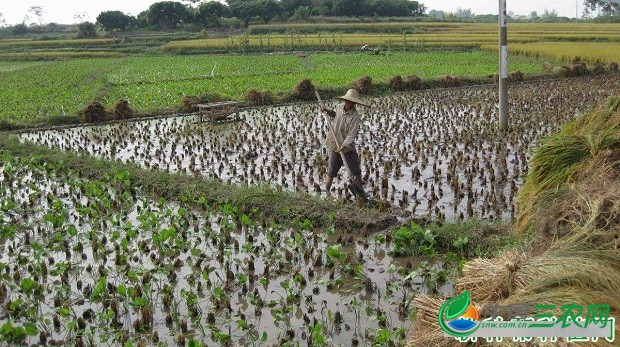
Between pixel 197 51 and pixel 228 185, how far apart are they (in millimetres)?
36982

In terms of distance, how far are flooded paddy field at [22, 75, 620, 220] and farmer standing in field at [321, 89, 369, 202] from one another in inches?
13.1

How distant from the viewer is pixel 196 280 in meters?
5.76

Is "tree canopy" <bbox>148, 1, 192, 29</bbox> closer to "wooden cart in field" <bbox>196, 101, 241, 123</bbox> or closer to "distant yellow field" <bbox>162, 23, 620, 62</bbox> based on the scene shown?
"distant yellow field" <bbox>162, 23, 620, 62</bbox>

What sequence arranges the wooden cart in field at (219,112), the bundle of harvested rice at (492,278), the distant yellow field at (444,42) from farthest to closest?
the distant yellow field at (444,42)
the wooden cart in field at (219,112)
the bundle of harvested rice at (492,278)

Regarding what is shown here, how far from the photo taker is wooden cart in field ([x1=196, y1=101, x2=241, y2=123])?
14.5 meters

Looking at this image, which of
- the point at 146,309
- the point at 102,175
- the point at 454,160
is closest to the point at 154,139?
the point at 102,175

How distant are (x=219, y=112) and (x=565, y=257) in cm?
1188

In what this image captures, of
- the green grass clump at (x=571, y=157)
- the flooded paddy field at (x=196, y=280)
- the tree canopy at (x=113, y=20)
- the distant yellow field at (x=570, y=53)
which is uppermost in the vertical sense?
the tree canopy at (x=113, y=20)

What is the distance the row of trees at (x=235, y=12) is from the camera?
6550 cm

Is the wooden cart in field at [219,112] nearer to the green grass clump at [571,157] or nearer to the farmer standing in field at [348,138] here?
the farmer standing in field at [348,138]

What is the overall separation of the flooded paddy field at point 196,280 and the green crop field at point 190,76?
971 centimetres

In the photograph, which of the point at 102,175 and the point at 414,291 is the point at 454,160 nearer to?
the point at 414,291

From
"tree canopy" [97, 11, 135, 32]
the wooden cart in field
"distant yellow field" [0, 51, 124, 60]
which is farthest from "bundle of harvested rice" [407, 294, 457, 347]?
"tree canopy" [97, 11, 135, 32]

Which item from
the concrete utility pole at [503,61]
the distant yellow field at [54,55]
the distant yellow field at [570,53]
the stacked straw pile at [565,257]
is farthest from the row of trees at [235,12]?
the stacked straw pile at [565,257]
